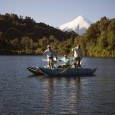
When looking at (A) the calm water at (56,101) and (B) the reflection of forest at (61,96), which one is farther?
(B) the reflection of forest at (61,96)

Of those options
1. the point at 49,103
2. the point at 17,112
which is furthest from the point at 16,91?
the point at 17,112

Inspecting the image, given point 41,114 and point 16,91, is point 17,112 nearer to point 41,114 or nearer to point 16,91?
point 41,114

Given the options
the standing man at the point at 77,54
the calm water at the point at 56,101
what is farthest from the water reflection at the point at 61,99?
the standing man at the point at 77,54

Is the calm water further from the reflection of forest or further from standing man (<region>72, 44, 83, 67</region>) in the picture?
standing man (<region>72, 44, 83, 67</region>)

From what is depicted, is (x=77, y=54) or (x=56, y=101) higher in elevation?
→ (x=77, y=54)

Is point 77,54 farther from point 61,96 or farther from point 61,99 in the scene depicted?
point 61,99

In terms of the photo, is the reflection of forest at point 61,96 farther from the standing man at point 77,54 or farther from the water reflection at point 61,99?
the standing man at point 77,54

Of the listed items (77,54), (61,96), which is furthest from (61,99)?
(77,54)

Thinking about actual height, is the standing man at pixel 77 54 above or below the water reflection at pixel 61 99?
above

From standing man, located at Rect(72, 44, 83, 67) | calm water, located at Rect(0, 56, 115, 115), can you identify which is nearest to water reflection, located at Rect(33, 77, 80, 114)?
calm water, located at Rect(0, 56, 115, 115)

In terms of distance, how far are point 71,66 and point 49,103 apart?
2036 cm

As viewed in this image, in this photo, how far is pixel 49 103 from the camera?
23109mm

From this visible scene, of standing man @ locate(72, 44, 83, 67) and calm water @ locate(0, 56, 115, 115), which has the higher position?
standing man @ locate(72, 44, 83, 67)

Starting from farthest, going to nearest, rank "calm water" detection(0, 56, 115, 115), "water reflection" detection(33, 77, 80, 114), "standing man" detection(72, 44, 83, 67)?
"standing man" detection(72, 44, 83, 67)
"water reflection" detection(33, 77, 80, 114)
"calm water" detection(0, 56, 115, 115)
